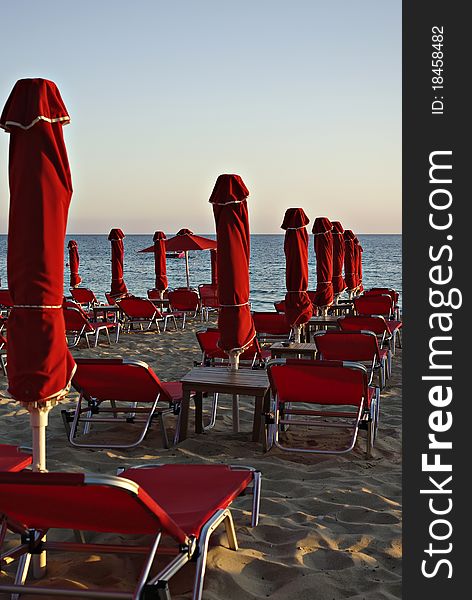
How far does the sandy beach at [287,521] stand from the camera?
117 inches

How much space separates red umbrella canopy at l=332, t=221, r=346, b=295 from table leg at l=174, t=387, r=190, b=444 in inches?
305

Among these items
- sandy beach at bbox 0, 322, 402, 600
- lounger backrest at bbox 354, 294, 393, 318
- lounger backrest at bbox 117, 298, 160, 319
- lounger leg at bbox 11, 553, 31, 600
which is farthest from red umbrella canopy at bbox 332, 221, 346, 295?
lounger leg at bbox 11, 553, 31, 600

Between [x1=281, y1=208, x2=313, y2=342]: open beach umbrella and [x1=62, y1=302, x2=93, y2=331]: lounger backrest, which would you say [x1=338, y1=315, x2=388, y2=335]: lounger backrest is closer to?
[x1=281, y1=208, x2=313, y2=342]: open beach umbrella

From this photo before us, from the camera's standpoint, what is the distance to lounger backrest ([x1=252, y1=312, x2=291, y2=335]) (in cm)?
961

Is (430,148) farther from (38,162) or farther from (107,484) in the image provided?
(107,484)

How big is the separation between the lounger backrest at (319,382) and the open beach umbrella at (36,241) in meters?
2.12

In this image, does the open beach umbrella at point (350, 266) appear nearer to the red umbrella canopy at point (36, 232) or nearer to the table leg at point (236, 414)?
the table leg at point (236, 414)

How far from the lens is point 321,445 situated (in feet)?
17.7

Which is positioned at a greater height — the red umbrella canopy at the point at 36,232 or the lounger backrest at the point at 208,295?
the red umbrella canopy at the point at 36,232

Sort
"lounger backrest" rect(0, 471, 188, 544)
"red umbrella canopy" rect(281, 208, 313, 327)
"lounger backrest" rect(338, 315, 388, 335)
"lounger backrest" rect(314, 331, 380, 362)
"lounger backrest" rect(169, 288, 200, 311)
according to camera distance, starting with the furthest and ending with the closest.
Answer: "lounger backrest" rect(169, 288, 200, 311)
"lounger backrest" rect(338, 315, 388, 335)
"red umbrella canopy" rect(281, 208, 313, 327)
"lounger backrest" rect(314, 331, 380, 362)
"lounger backrest" rect(0, 471, 188, 544)

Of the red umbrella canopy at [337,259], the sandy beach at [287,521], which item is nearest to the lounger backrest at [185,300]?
the red umbrella canopy at [337,259]

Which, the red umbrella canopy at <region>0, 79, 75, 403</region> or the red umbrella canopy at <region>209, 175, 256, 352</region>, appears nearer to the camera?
the red umbrella canopy at <region>0, 79, 75, 403</region>

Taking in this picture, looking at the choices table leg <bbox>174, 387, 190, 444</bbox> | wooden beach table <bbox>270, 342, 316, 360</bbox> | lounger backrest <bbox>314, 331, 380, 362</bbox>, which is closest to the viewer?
table leg <bbox>174, 387, 190, 444</bbox>

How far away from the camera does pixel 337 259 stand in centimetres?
1303
